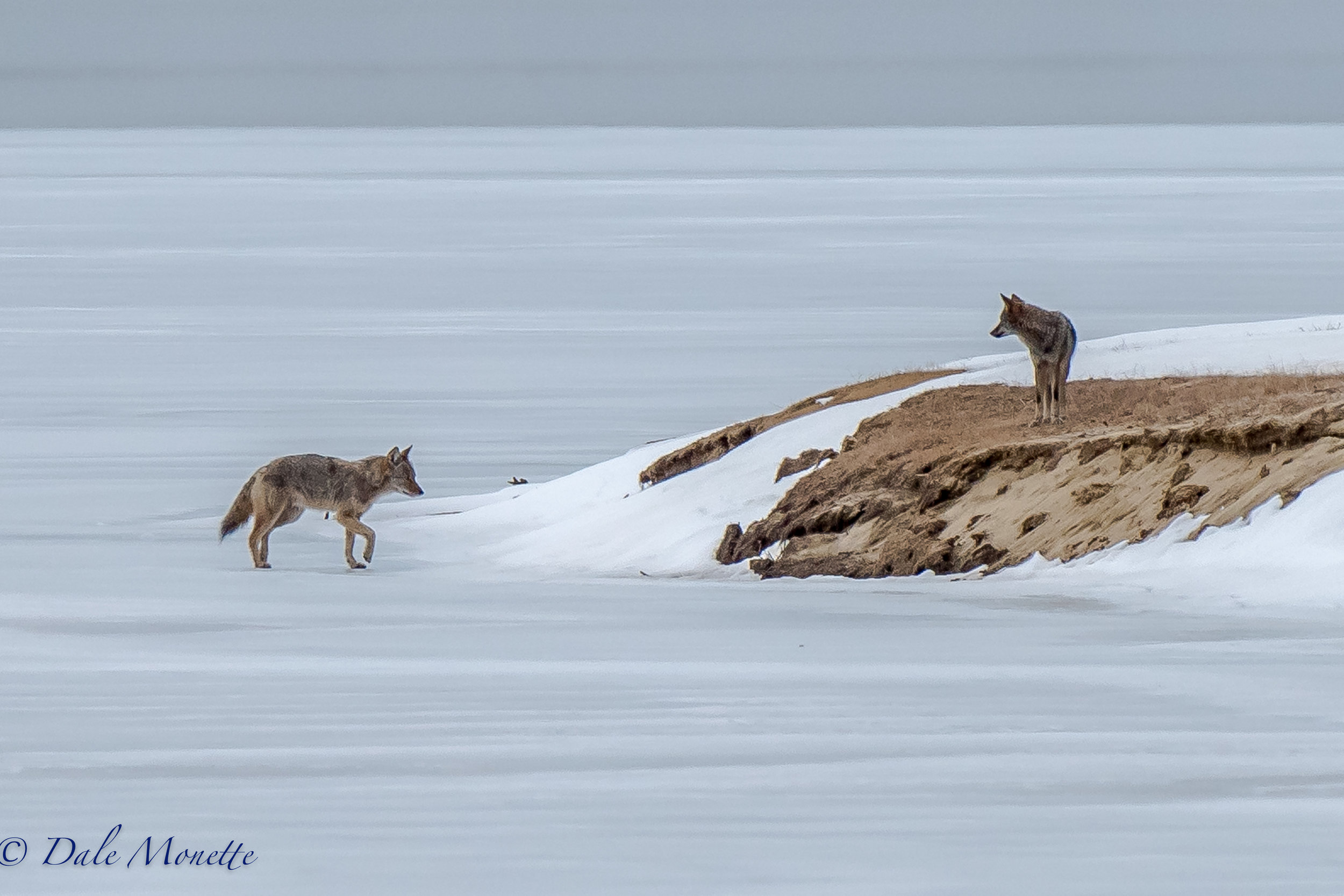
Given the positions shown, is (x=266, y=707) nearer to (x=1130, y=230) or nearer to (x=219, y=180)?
(x=1130, y=230)

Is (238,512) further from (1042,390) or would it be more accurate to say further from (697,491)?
(1042,390)

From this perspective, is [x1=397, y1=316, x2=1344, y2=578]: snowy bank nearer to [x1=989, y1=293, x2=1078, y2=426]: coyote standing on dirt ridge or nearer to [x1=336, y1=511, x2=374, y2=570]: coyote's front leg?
[x1=336, y1=511, x2=374, y2=570]: coyote's front leg

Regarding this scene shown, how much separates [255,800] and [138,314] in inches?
1376

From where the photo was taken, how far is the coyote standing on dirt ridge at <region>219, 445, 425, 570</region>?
1648 centimetres

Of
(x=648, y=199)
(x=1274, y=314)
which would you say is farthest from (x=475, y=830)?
(x=648, y=199)

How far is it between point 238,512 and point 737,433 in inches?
164

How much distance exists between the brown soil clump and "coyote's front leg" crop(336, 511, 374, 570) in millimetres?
2723

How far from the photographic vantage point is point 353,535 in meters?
16.7

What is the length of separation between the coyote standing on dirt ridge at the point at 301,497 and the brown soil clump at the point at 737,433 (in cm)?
253

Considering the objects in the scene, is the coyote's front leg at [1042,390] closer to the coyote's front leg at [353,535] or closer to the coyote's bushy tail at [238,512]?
the coyote's front leg at [353,535]

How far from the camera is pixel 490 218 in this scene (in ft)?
289

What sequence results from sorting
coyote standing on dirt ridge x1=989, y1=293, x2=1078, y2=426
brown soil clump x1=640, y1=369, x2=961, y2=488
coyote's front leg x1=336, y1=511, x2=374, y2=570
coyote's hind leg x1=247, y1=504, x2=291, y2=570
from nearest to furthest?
coyote standing on dirt ridge x1=989, y1=293, x2=1078, y2=426, coyote's hind leg x1=247, y1=504, x2=291, y2=570, coyote's front leg x1=336, y1=511, x2=374, y2=570, brown soil clump x1=640, y1=369, x2=961, y2=488

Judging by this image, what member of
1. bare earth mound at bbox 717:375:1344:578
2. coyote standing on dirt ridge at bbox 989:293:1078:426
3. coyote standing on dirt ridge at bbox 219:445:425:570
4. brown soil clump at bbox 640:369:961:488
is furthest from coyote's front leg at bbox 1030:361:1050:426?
coyote standing on dirt ridge at bbox 219:445:425:570

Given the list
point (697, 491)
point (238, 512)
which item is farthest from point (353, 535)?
point (697, 491)
